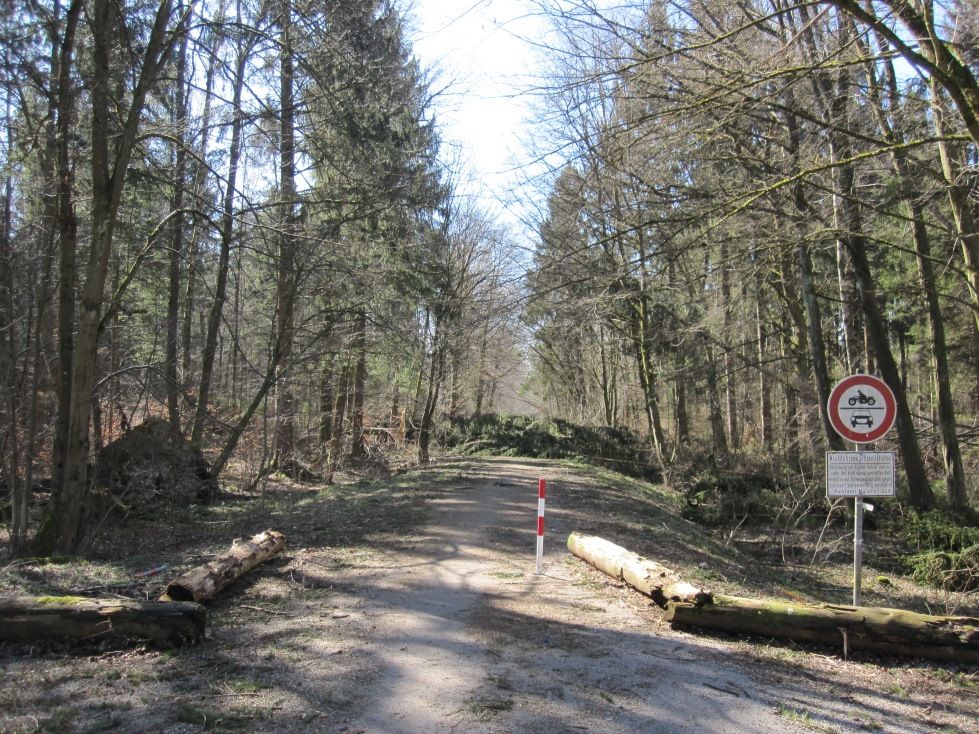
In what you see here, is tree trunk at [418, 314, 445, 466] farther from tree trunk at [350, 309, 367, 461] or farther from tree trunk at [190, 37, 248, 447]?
→ tree trunk at [190, 37, 248, 447]

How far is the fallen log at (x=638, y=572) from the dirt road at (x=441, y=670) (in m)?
0.17

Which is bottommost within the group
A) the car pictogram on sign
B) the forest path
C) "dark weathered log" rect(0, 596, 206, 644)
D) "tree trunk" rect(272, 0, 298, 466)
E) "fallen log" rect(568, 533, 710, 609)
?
the forest path

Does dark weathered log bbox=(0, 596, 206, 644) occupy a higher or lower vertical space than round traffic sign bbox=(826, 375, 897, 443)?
lower

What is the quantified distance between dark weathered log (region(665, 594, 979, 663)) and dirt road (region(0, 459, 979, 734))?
7.6 inches

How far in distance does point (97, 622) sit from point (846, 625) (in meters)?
6.34

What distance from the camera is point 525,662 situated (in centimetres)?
544

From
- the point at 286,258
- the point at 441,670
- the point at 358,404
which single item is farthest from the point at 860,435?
the point at 358,404

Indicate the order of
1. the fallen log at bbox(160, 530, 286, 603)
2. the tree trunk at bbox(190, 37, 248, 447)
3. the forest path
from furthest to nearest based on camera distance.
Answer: the tree trunk at bbox(190, 37, 248, 447), the fallen log at bbox(160, 530, 286, 603), the forest path

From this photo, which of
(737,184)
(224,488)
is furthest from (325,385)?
(737,184)

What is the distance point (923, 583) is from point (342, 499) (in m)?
11.0

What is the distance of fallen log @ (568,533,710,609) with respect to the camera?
6852mm

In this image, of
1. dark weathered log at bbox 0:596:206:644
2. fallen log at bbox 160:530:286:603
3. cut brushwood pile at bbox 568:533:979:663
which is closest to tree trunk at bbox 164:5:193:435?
fallen log at bbox 160:530:286:603

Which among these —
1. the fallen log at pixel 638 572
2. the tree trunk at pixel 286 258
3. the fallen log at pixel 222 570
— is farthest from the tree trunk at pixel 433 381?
the fallen log at pixel 222 570

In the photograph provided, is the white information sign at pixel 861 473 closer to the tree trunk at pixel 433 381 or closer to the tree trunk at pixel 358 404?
the tree trunk at pixel 358 404
